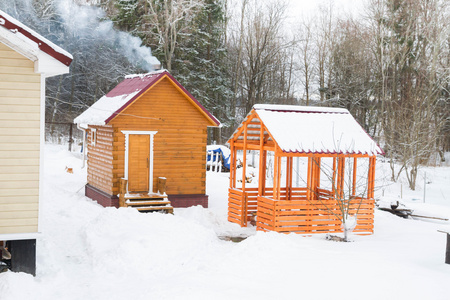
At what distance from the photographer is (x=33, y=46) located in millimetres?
8391

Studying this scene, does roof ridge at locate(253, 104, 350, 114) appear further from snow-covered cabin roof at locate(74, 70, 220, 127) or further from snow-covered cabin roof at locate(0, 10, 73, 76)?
snow-covered cabin roof at locate(0, 10, 73, 76)

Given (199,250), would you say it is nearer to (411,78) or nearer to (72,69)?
(411,78)

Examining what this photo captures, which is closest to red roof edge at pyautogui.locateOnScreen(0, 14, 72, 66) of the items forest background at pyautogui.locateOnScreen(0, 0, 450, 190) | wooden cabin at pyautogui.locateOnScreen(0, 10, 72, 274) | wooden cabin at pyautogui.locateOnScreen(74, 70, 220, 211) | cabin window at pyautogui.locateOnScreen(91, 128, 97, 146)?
wooden cabin at pyautogui.locateOnScreen(0, 10, 72, 274)

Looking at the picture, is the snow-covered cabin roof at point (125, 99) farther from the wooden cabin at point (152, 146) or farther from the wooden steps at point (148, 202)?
the wooden steps at point (148, 202)

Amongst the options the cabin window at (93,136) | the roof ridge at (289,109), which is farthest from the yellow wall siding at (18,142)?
the cabin window at (93,136)

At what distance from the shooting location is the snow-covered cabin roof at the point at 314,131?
1292cm

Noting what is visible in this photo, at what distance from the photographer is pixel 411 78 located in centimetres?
3512

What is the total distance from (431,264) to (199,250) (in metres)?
4.84

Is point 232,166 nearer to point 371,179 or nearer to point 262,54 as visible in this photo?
point 371,179

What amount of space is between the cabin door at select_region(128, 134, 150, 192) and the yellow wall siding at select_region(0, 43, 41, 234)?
7.36m

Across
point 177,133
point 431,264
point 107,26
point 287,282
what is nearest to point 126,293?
point 287,282

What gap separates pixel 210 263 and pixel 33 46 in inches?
209

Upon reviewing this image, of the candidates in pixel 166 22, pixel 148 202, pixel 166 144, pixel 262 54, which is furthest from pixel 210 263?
pixel 262 54

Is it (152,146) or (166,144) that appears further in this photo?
(166,144)
